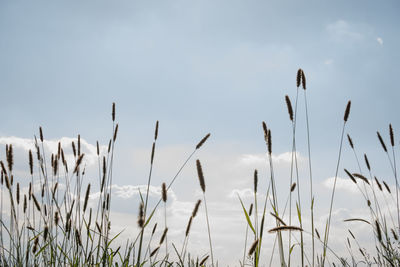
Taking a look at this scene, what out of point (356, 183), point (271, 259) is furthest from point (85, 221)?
point (356, 183)

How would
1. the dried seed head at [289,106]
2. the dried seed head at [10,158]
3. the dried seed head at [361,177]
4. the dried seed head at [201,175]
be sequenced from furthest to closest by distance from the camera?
the dried seed head at [361,177], the dried seed head at [10,158], the dried seed head at [289,106], the dried seed head at [201,175]

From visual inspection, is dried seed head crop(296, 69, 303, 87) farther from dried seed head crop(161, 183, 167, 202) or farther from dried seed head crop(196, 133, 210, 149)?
dried seed head crop(161, 183, 167, 202)

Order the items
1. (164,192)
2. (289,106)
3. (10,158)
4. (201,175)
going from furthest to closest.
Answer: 1. (10,158)
2. (289,106)
3. (164,192)
4. (201,175)

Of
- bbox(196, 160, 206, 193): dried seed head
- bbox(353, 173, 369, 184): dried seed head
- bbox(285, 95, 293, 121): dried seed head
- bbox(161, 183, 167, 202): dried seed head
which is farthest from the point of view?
bbox(353, 173, 369, 184): dried seed head

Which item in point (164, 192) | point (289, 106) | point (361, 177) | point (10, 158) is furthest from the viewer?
point (361, 177)

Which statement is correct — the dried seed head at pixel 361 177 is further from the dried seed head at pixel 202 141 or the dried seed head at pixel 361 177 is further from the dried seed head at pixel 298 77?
the dried seed head at pixel 202 141

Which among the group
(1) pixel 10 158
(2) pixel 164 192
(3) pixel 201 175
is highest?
(1) pixel 10 158

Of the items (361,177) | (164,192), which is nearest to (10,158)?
(164,192)

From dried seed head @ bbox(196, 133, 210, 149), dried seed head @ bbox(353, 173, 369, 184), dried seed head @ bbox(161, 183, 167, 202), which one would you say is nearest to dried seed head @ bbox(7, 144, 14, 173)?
dried seed head @ bbox(161, 183, 167, 202)

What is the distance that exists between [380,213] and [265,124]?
2370mm

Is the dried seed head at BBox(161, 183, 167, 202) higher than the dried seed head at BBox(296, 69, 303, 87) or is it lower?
lower

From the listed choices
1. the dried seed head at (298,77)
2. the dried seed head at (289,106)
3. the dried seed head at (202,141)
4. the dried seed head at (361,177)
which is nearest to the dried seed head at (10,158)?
the dried seed head at (202,141)

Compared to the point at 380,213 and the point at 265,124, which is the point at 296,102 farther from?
the point at 380,213

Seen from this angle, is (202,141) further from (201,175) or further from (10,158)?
(10,158)
